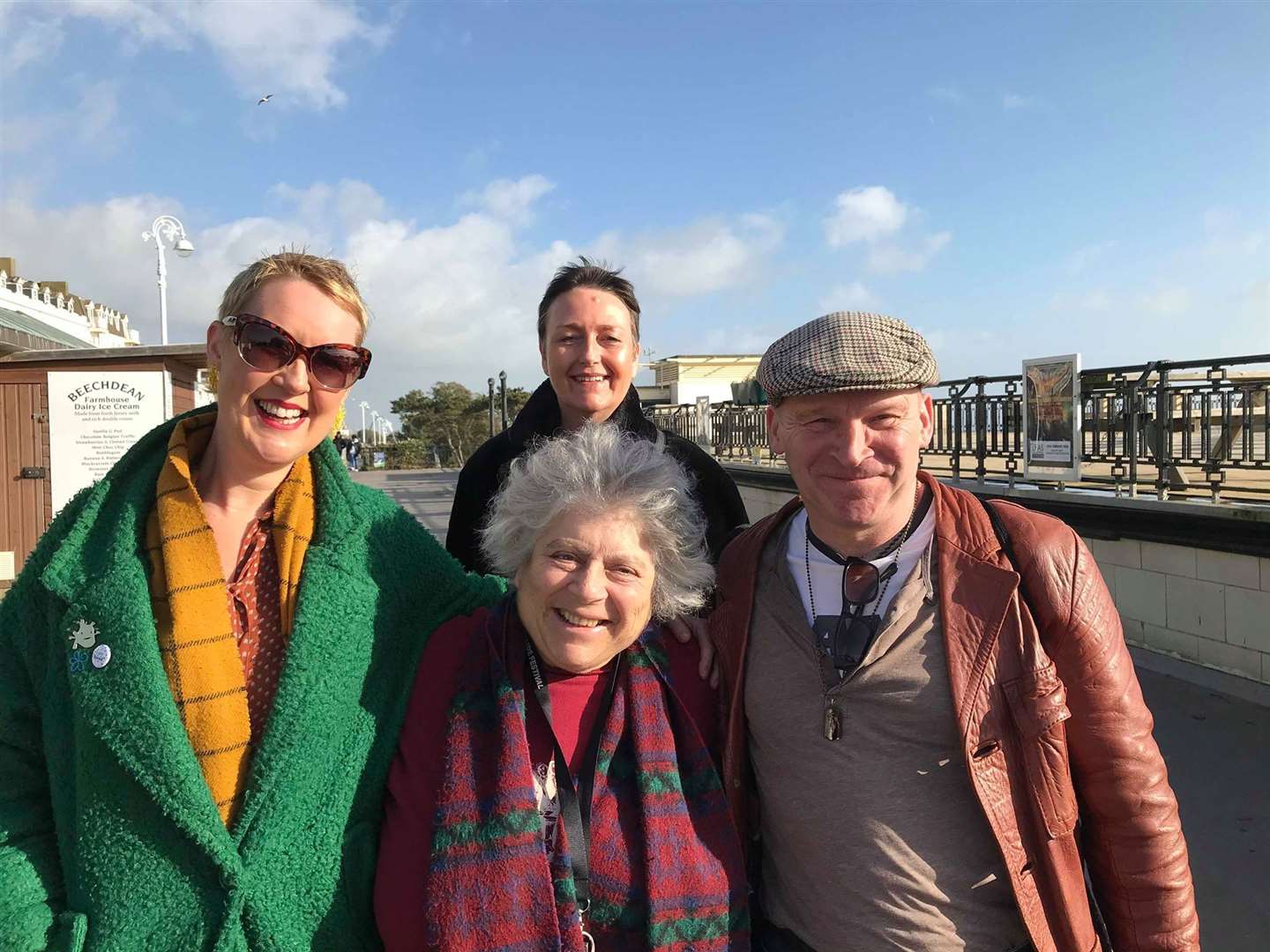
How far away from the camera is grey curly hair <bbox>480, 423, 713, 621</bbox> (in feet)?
6.15

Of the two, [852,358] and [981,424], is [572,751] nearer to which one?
[852,358]

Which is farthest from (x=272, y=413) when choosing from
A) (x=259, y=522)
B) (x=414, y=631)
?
(x=414, y=631)

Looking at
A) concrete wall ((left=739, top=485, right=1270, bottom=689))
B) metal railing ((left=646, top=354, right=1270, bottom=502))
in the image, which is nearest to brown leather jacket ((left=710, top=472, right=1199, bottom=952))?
metal railing ((left=646, top=354, right=1270, bottom=502))

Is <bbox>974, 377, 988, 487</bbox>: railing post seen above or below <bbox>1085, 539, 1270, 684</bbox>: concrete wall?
above

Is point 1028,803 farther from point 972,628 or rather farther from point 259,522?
point 259,522

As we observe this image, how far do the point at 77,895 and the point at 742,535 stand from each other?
1575 millimetres

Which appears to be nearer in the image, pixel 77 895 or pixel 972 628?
pixel 77 895

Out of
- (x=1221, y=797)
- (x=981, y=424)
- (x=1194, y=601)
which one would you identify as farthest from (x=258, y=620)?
(x=981, y=424)

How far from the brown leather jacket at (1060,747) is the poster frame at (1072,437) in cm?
613

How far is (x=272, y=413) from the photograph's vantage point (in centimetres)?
173

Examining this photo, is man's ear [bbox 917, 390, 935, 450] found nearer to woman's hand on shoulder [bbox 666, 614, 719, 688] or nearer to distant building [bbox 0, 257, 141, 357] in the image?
woman's hand on shoulder [bbox 666, 614, 719, 688]

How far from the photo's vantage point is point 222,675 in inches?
62.9

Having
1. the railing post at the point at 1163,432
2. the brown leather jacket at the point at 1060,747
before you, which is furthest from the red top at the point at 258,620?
the railing post at the point at 1163,432

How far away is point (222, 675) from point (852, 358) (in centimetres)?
141
